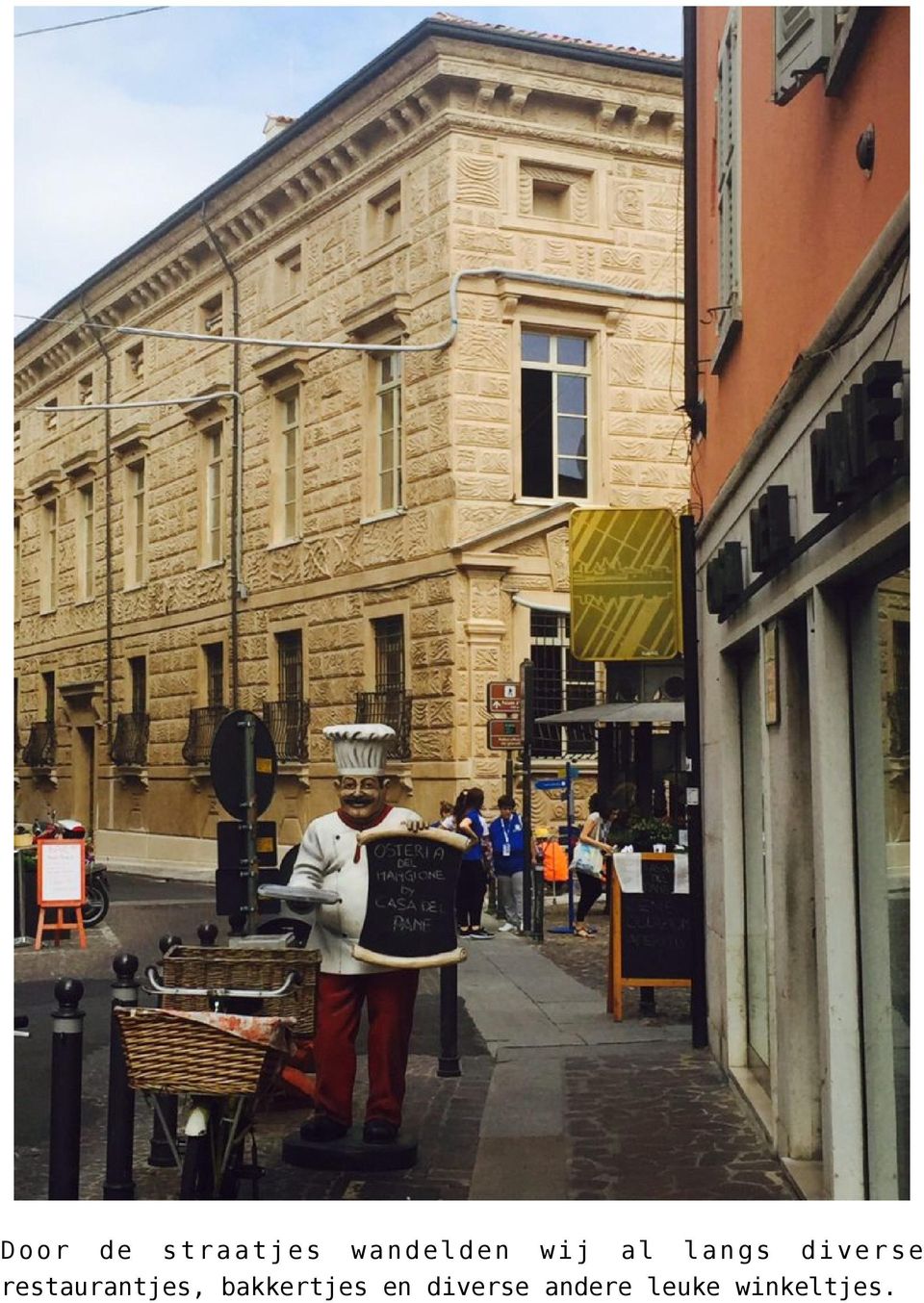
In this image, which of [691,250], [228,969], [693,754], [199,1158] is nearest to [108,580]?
[691,250]

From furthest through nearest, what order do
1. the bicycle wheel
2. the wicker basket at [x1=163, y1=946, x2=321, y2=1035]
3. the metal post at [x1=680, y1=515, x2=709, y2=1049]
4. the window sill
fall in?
the window sill
the metal post at [x1=680, y1=515, x2=709, y2=1049]
the wicker basket at [x1=163, y1=946, x2=321, y2=1035]
the bicycle wheel

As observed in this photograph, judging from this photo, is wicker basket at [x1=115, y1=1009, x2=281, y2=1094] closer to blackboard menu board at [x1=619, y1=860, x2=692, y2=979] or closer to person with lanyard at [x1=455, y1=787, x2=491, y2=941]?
blackboard menu board at [x1=619, y1=860, x2=692, y2=979]

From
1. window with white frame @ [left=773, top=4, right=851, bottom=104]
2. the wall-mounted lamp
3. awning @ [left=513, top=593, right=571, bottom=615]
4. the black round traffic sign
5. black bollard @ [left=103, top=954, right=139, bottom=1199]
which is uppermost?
window with white frame @ [left=773, top=4, right=851, bottom=104]

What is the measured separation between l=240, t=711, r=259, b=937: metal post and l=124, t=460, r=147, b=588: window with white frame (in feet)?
74.7

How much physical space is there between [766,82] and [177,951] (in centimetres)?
476

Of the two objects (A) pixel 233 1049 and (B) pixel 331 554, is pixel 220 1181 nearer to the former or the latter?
(A) pixel 233 1049

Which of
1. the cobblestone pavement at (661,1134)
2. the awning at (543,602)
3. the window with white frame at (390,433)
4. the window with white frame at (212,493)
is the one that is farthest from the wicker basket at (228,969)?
the window with white frame at (212,493)

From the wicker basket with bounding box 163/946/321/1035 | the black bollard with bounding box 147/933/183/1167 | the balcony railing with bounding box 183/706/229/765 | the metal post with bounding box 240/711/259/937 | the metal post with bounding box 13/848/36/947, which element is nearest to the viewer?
the black bollard with bounding box 147/933/183/1167

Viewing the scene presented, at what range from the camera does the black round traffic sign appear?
409 inches

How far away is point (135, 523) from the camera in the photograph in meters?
33.2

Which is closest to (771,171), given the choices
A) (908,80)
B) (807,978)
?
(908,80)

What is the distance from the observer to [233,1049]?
5.50 m

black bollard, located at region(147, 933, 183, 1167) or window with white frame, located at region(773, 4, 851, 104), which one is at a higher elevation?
window with white frame, located at region(773, 4, 851, 104)

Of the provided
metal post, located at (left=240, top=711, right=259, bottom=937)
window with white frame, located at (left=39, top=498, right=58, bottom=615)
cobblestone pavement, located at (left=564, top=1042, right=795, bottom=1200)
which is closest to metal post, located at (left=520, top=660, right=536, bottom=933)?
cobblestone pavement, located at (left=564, top=1042, right=795, bottom=1200)
